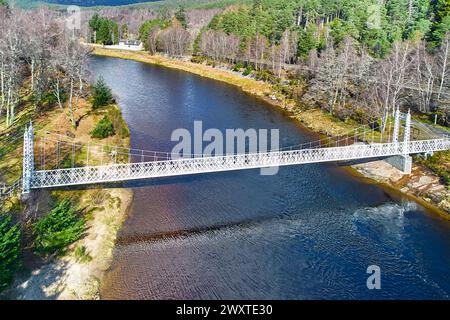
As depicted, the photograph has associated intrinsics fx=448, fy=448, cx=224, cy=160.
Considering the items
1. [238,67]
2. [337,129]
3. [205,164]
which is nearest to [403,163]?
[337,129]

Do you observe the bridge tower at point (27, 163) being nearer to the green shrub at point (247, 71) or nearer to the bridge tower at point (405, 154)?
the bridge tower at point (405, 154)

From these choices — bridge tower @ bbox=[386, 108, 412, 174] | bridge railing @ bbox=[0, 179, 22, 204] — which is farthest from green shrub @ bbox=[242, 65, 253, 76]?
bridge railing @ bbox=[0, 179, 22, 204]

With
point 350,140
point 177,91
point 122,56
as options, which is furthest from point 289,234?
point 122,56

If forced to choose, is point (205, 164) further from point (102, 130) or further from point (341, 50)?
point (341, 50)

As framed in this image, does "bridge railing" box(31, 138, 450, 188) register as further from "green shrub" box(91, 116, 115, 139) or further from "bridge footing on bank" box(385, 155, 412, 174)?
"green shrub" box(91, 116, 115, 139)

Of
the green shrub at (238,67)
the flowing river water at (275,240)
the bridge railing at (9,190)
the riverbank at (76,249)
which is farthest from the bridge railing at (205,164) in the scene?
the green shrub at (238,67)
